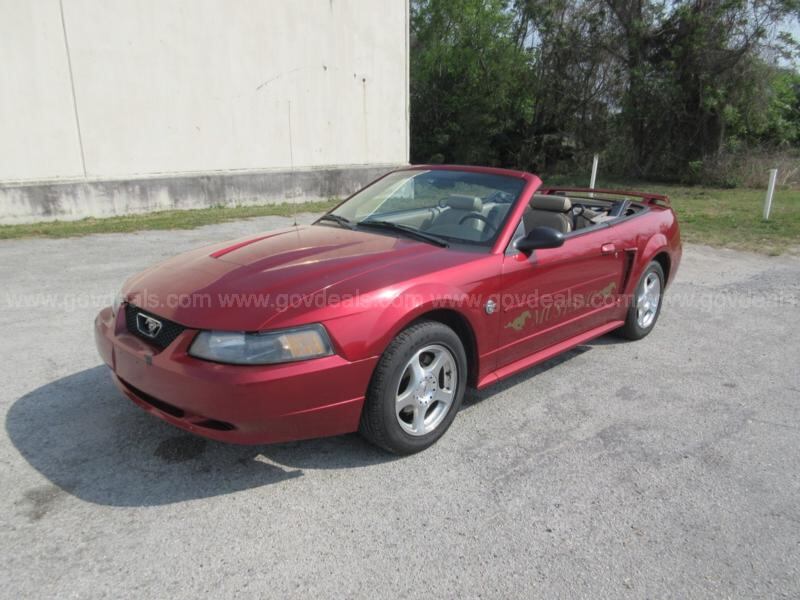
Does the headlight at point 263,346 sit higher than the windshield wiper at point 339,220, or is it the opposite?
the windshield wiper at point 339,220

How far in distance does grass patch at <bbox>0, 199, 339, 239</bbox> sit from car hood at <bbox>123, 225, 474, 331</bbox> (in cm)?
701

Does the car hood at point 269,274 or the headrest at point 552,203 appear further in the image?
the headrest at point 552,203

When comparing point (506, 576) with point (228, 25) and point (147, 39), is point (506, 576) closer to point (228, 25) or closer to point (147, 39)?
point (147, 39)

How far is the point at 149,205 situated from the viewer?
459 inches

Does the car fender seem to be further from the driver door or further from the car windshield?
the car windshield

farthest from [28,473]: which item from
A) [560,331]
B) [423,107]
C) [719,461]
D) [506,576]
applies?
[423,107]

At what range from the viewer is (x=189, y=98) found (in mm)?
11797

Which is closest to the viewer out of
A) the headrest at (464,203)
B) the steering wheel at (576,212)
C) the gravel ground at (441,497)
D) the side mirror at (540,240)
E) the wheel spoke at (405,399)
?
the gravel ground at (441,497)

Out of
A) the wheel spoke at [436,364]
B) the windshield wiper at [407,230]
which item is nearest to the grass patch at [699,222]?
the windshield wiper at [407,230]

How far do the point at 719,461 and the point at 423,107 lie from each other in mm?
29017

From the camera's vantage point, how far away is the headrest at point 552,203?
4.56 meters

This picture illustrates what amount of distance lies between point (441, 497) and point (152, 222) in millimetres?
9325

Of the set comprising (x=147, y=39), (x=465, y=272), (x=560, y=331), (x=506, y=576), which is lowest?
(x=506, y=576)

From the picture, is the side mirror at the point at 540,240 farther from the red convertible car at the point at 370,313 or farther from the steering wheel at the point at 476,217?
the steering wheel at the point at 476,217
